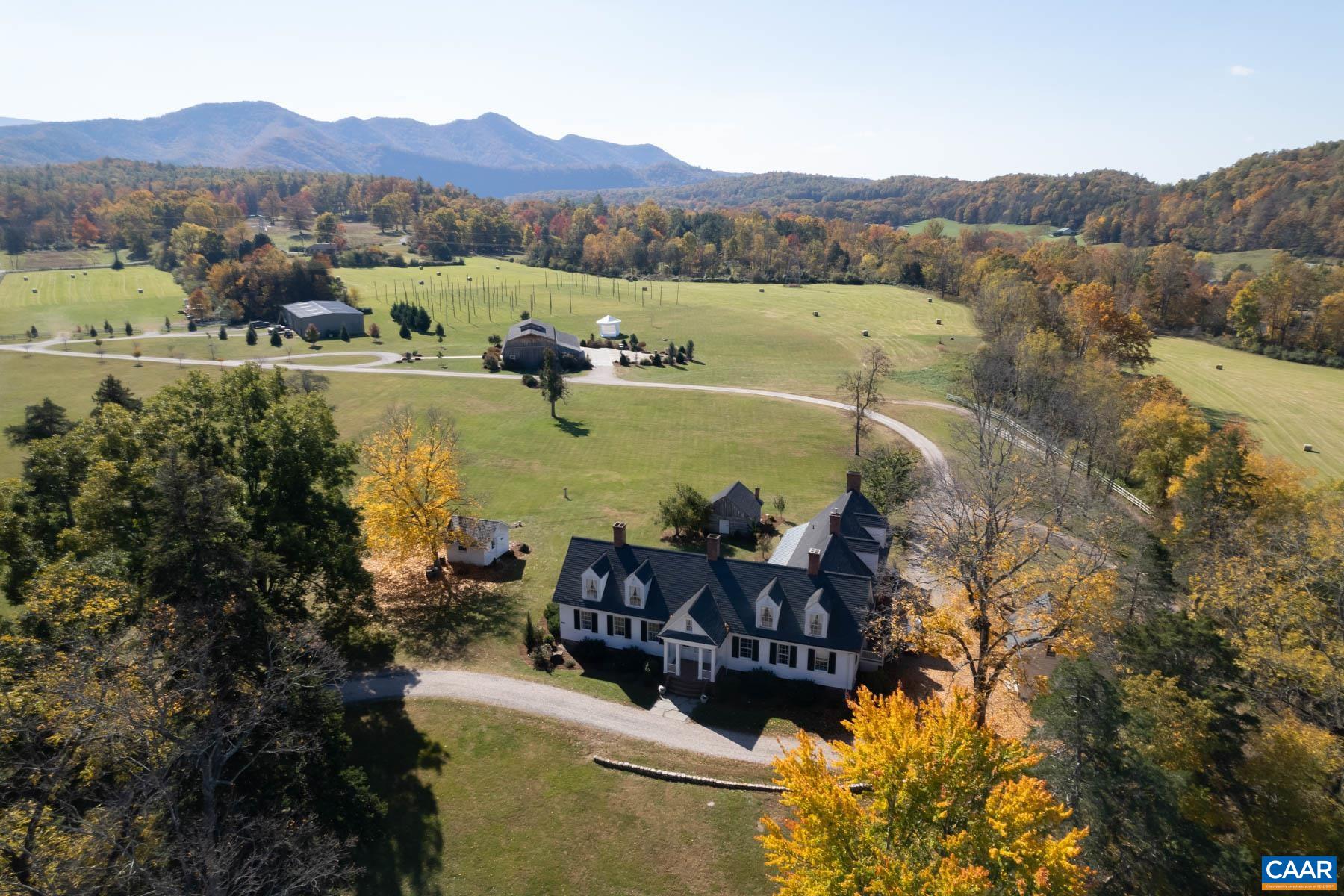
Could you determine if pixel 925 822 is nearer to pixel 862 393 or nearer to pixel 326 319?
pixel 862 393

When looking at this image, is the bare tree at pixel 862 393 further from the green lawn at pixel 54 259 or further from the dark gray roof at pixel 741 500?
the green lawn at pixel 54 259

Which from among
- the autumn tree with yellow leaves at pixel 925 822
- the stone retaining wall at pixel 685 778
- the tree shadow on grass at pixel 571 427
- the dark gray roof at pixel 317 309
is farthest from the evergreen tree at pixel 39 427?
the dark gray roof at pixel 317 309

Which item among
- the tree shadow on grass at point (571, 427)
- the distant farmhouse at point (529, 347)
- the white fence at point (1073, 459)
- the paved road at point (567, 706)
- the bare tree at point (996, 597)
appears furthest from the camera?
the distant farmhouse at point (529, 347)

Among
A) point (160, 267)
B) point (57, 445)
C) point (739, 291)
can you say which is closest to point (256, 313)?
point (160, 267)

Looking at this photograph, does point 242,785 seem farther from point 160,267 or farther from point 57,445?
point 160,267

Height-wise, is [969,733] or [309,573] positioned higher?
[969,733]

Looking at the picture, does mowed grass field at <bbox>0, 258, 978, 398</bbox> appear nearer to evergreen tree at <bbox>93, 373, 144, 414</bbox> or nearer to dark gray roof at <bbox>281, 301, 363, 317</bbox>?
dark gray roof at <bbox>281, 301, 363, 317</bbox>
